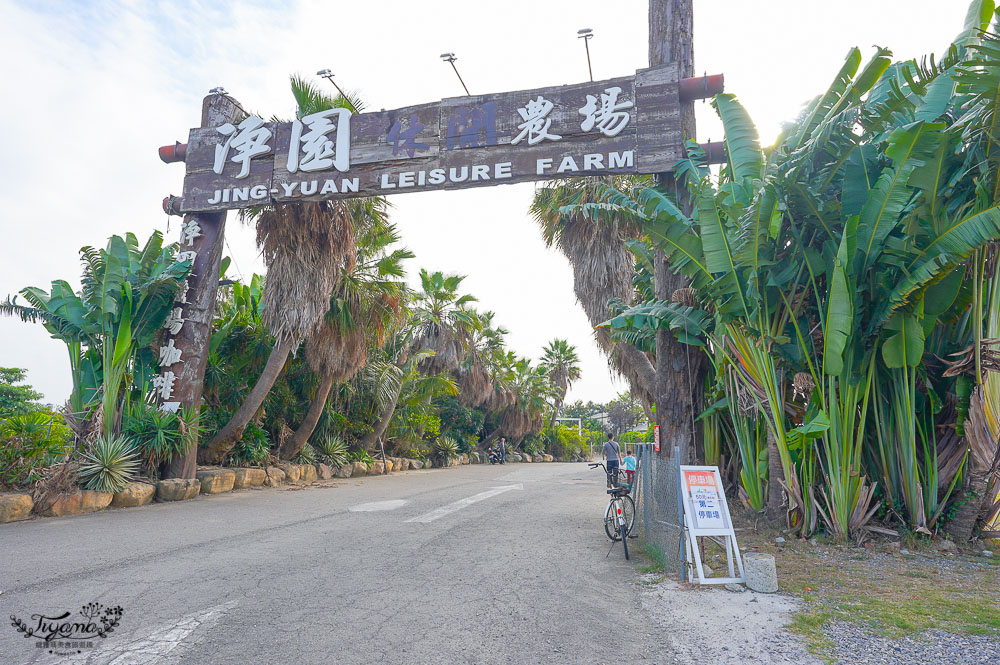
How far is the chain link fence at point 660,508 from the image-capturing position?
237 inches

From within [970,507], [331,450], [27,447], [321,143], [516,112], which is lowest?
[970,507]

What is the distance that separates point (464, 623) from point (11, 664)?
9.19 feet

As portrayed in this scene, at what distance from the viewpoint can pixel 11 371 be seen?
33.4 m

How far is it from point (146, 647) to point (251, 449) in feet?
38.9

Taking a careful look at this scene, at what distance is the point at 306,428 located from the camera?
16.8 m

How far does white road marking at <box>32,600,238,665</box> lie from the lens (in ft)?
12.0

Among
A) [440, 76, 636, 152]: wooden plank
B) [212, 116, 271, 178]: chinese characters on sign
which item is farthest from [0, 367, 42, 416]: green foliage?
[440, 76, 636, 152]: wooden plank

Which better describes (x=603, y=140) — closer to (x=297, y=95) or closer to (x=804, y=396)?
(x=804, y=396)

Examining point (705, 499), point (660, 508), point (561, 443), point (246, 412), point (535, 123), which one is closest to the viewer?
point (705, 499)

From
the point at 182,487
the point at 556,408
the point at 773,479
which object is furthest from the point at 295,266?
the point at 556,408

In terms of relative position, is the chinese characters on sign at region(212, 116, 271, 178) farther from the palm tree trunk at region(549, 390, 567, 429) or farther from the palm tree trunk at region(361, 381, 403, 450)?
the palm tree trunk at region(549, 390, 567, 429)

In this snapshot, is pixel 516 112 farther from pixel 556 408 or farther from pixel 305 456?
pixel 556 408

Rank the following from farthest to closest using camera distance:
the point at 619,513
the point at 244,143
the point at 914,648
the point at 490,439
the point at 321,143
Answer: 1. the point at 490,439
2. the point at 244,143
3. the point at 321,143
4. the point at 619,513
5. the point at 914,648

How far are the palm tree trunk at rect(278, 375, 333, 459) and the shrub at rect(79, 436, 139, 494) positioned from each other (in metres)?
6.13
